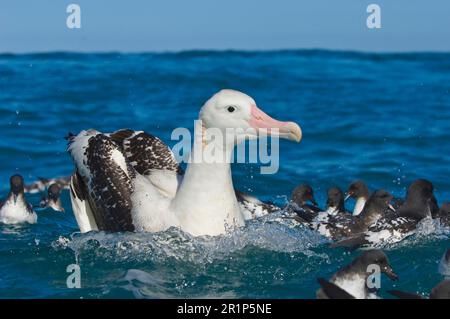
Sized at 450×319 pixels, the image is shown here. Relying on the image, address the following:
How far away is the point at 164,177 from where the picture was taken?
33.4ft

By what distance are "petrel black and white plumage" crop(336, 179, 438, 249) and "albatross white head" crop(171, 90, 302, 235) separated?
178 centimetres

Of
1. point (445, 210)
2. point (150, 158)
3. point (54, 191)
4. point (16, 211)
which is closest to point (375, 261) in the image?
point (150, 158)

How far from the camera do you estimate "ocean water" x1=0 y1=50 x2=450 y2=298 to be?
367 inches

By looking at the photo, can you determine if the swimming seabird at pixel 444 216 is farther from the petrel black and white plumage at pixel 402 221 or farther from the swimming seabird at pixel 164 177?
the swimming seabird at pixel 164 177

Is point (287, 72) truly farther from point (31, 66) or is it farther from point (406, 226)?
point (406, 226)

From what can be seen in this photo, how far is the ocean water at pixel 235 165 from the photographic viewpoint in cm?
933

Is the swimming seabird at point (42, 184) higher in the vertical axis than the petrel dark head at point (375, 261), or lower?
lower

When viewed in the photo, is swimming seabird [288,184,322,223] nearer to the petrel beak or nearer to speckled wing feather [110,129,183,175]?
speckled wing feather [110,129,183,175]

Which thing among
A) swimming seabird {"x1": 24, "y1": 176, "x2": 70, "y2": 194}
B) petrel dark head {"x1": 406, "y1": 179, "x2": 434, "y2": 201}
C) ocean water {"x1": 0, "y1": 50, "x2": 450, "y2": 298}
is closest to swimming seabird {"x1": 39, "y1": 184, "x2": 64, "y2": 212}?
ocean water {"x1": 0, "y1": 50, "x2": 450, "y2": 298}

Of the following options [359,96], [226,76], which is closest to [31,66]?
[226,76]

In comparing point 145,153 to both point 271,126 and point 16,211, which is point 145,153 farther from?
point 16,211

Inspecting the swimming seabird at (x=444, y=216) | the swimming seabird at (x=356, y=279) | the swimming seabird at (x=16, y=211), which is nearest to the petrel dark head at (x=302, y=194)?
the swimming seabird at (x=444, y=216)

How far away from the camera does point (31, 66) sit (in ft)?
88.4

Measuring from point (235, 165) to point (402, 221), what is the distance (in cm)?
626
